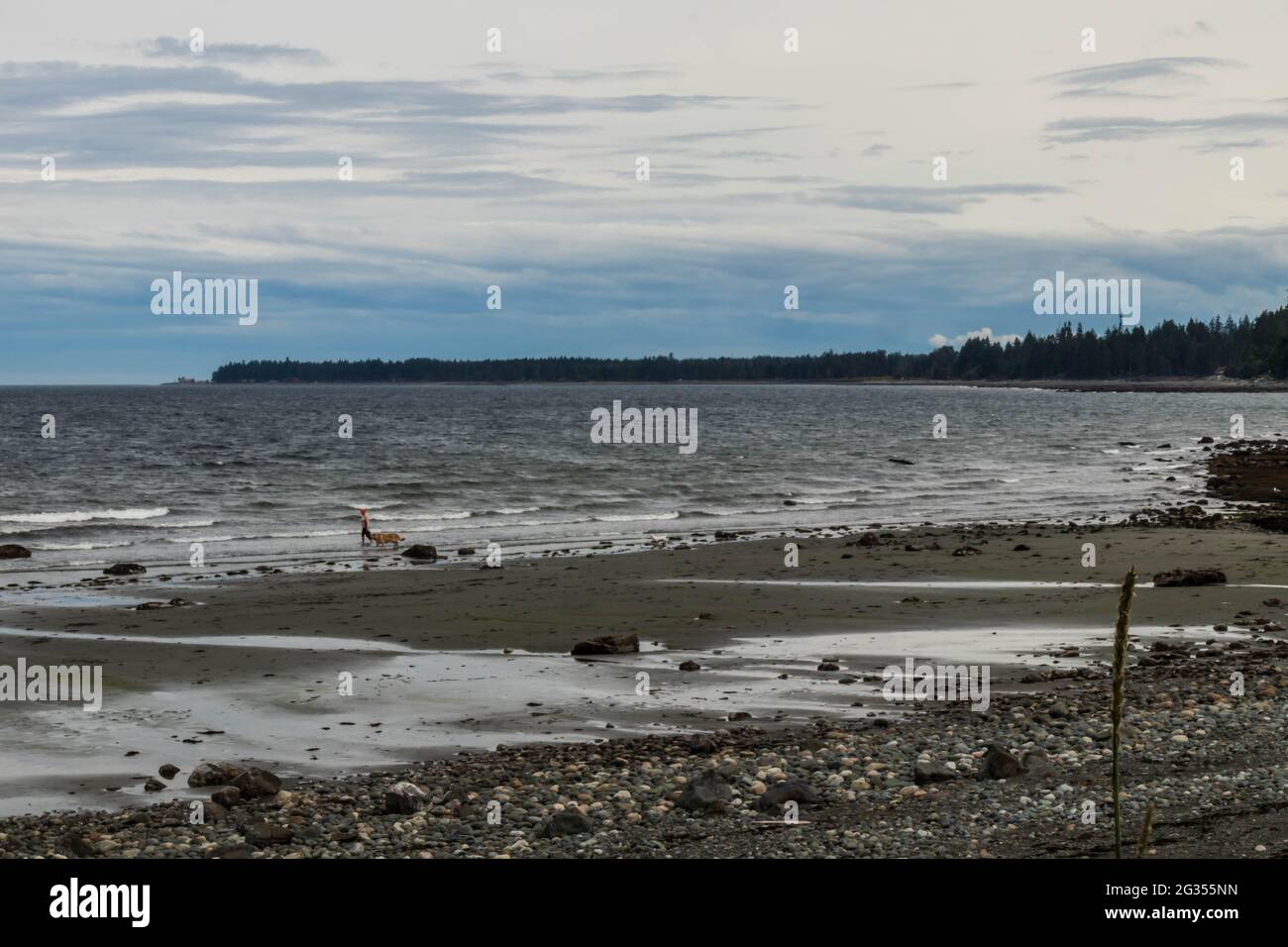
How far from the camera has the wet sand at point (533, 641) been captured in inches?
521

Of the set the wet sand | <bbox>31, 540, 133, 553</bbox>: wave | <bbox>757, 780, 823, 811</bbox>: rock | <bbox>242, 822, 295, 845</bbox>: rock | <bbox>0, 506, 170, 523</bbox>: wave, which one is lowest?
the wet sand

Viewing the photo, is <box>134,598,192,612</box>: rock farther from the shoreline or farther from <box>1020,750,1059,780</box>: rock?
<box>1020,750,1059,780</box>: rock

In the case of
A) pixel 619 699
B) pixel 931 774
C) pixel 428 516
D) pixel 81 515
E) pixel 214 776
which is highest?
pixel 81 515

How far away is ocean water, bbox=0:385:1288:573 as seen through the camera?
130 feet

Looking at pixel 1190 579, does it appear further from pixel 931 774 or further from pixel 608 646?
pixel 931 774

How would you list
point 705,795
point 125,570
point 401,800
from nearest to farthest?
1. point 705,795
2. point 401,800
3. point 125,570

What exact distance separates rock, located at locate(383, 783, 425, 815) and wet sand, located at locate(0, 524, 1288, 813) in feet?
6.00

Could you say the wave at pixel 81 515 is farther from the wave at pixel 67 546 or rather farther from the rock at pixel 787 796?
the rock at pixel 787 796

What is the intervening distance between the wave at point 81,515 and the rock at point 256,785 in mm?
34680

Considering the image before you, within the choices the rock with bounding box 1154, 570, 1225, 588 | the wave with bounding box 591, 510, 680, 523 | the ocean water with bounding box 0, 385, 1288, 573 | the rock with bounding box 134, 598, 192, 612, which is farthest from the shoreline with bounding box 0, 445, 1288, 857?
the wave with bounding box 591, 510, 680, 523

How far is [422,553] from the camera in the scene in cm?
3142

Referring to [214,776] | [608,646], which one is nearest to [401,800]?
[214,776]

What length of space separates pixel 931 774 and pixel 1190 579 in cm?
1429
